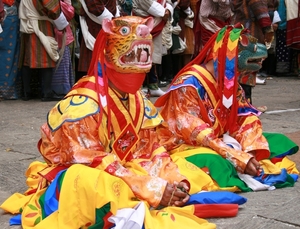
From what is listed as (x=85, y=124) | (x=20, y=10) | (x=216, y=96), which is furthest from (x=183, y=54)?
(x=85, y=124)

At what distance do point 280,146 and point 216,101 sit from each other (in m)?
0.57

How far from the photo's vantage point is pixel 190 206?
3010 millimetres

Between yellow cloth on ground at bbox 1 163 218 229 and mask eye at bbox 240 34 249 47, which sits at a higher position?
mask eye at bbox 240 34 249 47

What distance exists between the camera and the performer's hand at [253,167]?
362cm

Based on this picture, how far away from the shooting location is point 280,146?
4.08m

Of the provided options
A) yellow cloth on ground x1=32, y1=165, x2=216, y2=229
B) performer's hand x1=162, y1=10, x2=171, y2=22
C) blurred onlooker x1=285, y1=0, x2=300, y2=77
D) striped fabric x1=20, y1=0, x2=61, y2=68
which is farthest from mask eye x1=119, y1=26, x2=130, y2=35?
blurred onlooker x1=285, y1=0, x2=300, y2=77

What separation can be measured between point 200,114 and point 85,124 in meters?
1.05

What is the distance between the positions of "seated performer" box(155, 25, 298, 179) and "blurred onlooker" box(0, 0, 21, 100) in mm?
3679

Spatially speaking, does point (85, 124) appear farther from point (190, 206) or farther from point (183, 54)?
point (183, 54)

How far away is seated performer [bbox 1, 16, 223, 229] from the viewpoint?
2.82m

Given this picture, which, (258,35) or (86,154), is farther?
(258,35)

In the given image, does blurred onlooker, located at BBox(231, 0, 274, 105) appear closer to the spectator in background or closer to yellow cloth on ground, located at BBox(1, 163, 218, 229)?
the spectator in background

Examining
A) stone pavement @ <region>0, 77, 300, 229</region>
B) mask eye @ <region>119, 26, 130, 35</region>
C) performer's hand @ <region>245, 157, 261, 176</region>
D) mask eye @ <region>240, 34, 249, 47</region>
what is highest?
mask eye @ <region>119, 26, 130, 35</region>

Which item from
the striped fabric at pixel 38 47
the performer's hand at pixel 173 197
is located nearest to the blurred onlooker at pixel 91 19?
the striped fabric at pixel 38 47
